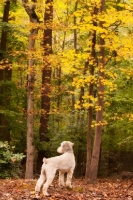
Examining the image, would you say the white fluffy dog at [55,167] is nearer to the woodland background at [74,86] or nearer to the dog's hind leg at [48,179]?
the dog's hind leg at [48,179]

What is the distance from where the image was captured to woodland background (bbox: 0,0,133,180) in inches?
444

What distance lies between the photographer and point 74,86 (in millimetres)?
17500

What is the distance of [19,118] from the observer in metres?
17.5

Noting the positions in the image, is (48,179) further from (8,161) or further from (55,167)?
(8,161)

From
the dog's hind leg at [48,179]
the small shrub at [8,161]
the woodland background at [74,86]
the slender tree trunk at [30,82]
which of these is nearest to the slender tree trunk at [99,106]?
the woodland background at [74,86]

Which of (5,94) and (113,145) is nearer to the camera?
(5,94)

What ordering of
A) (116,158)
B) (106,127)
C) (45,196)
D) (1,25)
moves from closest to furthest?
1. (45,196)
2. (1,25)
3. (106,127)
4. (116,158)

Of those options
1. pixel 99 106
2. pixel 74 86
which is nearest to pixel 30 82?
pixel 99 106

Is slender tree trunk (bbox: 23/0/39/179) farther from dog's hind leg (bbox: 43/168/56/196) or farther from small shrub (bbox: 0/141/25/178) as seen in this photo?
dog's hind leg (bbox: 43/168/56/196)

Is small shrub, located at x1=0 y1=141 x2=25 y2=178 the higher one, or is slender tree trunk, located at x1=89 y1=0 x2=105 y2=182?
slender tree trunk, located at x1=89 y1=0 x2=105 y2=182

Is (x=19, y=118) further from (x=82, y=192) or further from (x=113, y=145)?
(x=82, y=192)

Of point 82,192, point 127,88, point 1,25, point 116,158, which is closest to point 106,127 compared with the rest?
point 116,158

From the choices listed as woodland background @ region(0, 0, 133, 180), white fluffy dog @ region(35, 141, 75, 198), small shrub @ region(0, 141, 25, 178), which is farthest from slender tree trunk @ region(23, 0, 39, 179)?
white fluffy dog @ region(35, 141, 75, 198)

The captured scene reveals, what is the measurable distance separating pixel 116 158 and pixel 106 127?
284 cm
